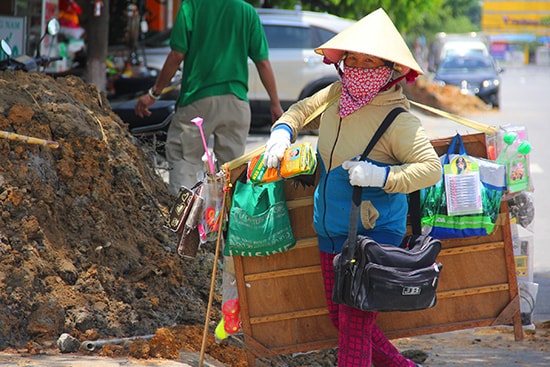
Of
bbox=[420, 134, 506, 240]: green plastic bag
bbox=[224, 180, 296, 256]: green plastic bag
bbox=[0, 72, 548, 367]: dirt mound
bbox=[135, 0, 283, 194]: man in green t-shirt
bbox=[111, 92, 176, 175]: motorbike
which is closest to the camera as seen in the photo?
bbox=[224, 180, 296, 256]: green plastic bag

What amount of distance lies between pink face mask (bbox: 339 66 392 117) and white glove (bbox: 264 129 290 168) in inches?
11.3

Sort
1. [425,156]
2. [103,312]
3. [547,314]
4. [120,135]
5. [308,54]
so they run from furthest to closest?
[308,54]
[547,314]
[120,135]
[103,312]
[425,156]

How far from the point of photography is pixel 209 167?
4.42 m

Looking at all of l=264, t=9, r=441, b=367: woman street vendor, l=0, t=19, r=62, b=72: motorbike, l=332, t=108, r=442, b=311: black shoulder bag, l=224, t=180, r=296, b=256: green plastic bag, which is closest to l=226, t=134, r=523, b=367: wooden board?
l=224, t=180, r=296, b=256: green plastic bag

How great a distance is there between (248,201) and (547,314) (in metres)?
3.27

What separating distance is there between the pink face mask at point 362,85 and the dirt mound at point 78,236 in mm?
1731

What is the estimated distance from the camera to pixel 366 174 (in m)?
3.89

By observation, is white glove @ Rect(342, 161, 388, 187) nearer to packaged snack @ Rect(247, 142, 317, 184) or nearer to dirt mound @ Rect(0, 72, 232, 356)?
packaged snack @ Rect(247, 142, 317, 184)

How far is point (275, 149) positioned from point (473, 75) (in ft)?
78.2

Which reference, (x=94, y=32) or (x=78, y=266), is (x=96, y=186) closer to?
(x=78, y=266)

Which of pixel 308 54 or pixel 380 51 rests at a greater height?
pixel 380 51

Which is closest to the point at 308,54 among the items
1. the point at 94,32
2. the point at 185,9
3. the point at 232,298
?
the point at 94,32

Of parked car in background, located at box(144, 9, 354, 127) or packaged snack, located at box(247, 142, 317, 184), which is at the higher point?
packaged snack, located at box(247, 142, 317, 184)

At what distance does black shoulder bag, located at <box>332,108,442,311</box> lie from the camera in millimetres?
3979
